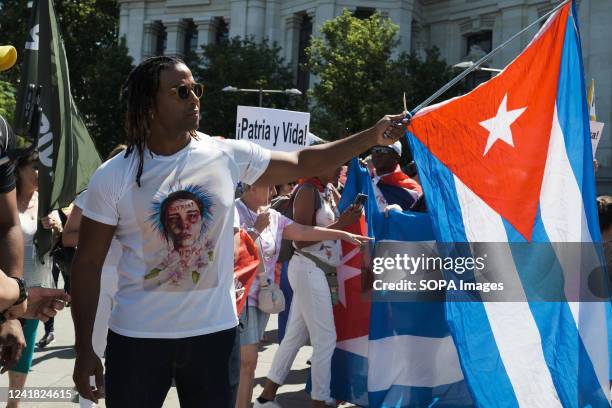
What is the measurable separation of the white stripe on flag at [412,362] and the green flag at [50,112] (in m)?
2.39

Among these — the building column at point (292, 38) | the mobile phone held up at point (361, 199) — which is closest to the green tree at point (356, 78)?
the building column at point (292, 38)

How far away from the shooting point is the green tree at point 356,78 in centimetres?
3003

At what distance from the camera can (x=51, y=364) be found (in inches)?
269

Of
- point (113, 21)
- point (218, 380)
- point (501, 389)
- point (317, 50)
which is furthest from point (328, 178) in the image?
point (113, 21)

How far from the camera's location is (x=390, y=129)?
3.35m

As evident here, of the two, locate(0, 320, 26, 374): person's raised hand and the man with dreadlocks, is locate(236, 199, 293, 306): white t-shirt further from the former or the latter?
locate(0, 320, 26, 374): person's raised hand

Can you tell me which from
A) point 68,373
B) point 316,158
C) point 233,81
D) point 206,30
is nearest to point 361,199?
point 316,158

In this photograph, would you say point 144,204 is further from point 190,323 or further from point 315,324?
point 315,324

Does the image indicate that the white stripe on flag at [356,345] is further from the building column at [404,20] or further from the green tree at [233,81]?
the building column at [404,20]

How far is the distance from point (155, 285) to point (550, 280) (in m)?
2.58

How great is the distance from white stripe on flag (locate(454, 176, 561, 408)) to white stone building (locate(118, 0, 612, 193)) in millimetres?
25614

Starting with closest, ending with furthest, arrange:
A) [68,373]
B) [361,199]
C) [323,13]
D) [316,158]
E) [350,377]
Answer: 1. [316,158]
2. [361,199]
3. [350,377]
4. [68,373]
5. [323,13]

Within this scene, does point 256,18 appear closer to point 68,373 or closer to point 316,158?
point 68,373

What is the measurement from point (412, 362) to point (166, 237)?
9.48 ft
